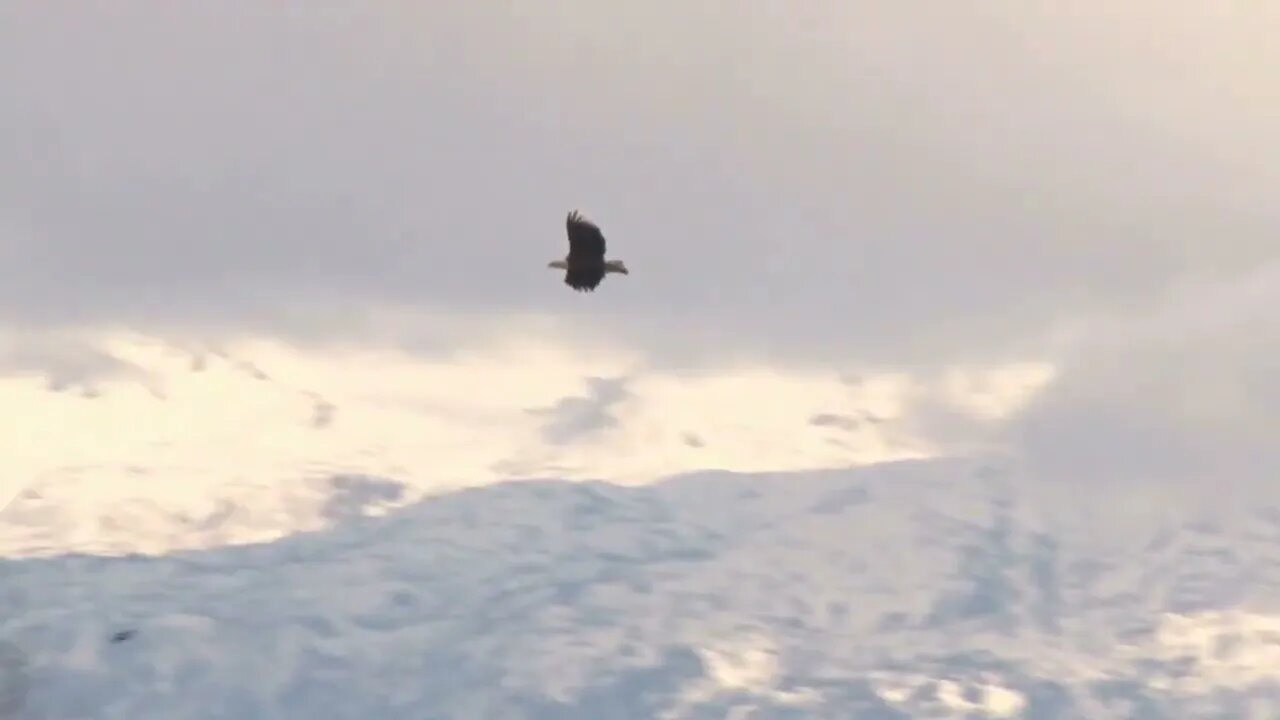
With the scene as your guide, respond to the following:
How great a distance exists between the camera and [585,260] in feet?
258

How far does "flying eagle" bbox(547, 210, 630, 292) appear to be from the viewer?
78.2m

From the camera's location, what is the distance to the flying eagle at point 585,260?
3078 inches

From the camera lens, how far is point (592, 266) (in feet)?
257
